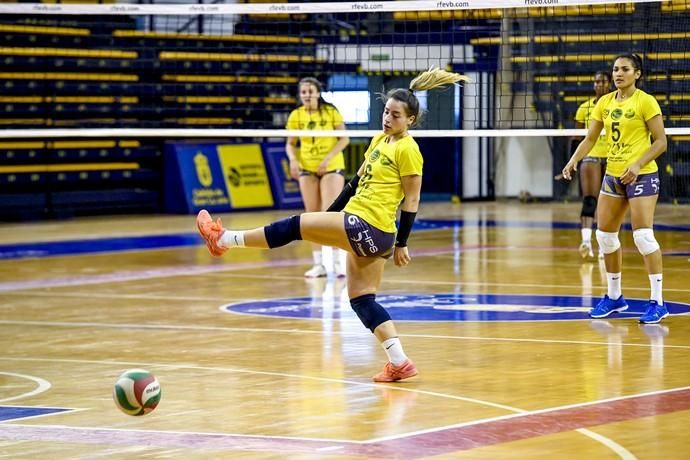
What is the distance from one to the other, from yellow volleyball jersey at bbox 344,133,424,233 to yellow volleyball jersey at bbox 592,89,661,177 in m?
2.83

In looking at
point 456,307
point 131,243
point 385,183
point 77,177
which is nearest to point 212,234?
point 385,183

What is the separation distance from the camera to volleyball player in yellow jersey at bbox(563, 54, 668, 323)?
1009 cm

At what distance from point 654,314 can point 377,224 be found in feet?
11.1

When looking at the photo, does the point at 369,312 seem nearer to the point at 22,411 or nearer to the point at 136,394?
the point at 136,394

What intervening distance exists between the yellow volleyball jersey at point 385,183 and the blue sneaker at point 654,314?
3144 millimetres

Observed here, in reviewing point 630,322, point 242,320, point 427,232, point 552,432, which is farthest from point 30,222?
point 552,432

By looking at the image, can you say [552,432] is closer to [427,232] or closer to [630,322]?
[630,322]

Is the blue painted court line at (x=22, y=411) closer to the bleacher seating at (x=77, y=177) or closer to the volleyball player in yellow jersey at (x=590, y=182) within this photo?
the volleyball player in yellow jersey at (x=590, y=182)

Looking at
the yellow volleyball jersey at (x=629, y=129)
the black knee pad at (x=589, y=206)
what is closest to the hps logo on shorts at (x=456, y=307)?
the yellow volleyball jersey at (x=629, y=129)

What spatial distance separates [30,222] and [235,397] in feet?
51.2

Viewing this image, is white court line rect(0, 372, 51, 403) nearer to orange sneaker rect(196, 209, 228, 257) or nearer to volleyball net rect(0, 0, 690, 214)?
orange sneaker rect(196, 209, 228, 257)

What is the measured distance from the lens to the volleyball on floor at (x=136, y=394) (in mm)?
6512

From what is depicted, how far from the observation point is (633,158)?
1021 cm

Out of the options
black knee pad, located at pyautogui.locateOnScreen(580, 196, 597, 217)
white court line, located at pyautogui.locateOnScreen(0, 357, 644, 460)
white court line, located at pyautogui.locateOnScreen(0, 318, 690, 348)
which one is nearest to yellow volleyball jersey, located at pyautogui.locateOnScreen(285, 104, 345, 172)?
black knee pad, located at pyautogui.locateOnScreen(580, 196, 597, 217)
